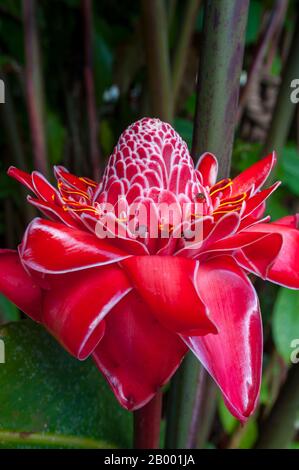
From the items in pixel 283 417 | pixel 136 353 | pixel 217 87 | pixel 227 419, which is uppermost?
pixel 217 87

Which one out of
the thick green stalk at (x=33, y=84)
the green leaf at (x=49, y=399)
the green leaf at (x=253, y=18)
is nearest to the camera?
the green leaf at (x=49, y=399)

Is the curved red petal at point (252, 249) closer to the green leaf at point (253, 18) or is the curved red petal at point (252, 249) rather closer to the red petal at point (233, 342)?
the red petal at point (233, 342)

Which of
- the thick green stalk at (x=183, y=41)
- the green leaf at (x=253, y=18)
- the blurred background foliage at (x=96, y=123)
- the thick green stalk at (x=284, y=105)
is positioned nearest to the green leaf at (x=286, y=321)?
the blurred background foliage at (x=96, y=123)

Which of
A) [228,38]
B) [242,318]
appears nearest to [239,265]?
[242,318]

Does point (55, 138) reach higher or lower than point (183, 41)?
lower

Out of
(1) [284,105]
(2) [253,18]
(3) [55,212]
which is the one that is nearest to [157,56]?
(1) [284,105]

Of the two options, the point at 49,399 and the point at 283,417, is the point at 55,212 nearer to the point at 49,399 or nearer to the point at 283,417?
the point at 49,399

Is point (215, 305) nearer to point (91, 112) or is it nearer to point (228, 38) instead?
point (228, 38)
